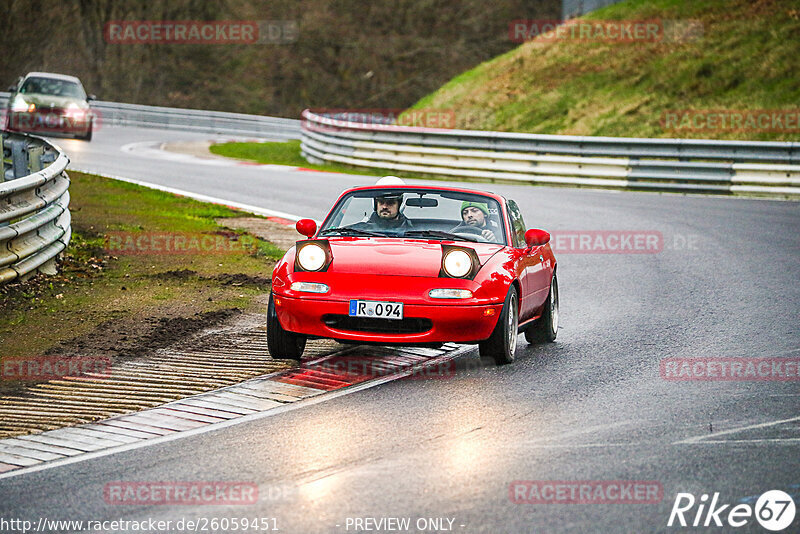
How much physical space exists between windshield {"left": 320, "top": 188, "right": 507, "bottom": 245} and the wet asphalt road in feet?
3.27

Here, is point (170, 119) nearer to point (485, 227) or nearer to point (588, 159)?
point (588, 159)

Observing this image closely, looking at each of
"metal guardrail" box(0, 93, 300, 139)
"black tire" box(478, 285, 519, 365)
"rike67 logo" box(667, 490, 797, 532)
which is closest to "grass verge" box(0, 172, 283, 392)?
"black tire" box(478, 285, 519, 365)

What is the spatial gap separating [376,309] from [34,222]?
4.32 meters

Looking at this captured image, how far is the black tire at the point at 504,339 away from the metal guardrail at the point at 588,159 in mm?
14967

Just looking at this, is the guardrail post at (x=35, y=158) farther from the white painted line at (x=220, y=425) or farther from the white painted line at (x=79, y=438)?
the white painted line at (x=79, y=438)

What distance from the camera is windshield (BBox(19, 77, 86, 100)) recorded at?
2955 cm

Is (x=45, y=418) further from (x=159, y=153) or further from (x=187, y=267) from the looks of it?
(x=159, y=153)

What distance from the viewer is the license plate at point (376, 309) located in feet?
26.3

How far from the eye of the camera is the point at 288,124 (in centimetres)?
3994

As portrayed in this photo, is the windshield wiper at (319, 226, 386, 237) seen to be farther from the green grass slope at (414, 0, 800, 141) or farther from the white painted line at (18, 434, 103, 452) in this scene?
the green grass slope at (414, 0, 800, 141)

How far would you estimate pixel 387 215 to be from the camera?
9297mm

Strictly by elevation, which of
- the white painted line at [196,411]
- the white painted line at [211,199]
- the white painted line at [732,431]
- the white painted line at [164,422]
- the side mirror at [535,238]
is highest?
the side mirror at [535,238]

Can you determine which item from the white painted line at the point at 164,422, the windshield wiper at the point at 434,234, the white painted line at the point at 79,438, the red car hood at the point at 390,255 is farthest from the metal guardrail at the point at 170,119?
the white painted line at the point at 79,438

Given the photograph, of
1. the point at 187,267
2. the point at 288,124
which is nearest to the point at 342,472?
the point at 187,267
